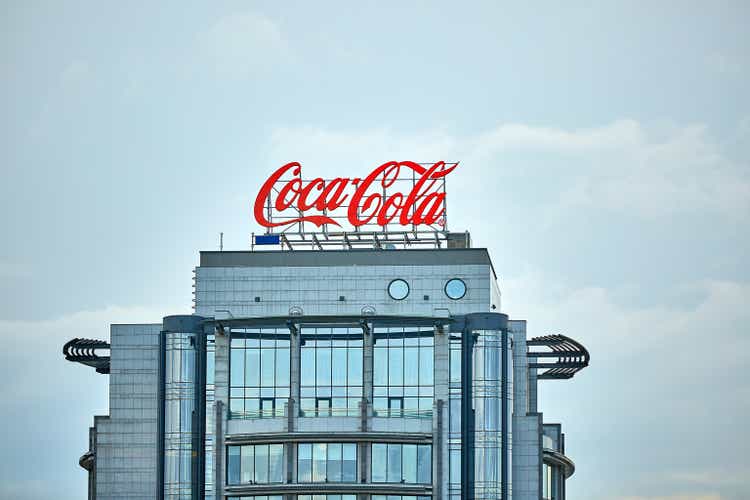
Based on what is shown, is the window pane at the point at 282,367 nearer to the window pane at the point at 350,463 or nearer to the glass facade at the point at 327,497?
the window pane at the point at 350,463

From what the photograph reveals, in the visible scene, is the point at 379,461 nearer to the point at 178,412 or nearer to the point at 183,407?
the point at 183,407

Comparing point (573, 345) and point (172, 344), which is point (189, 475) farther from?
point (573, 345)

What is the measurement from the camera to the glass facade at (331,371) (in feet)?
509

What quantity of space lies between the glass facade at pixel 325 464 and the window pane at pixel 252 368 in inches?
287

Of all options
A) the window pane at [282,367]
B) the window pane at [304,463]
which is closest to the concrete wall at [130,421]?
the window pane at [282,367]

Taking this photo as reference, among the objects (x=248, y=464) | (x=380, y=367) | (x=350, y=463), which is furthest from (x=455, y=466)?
(x=248, y=464)

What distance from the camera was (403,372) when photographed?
15575cm

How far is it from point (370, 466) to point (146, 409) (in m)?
20.5

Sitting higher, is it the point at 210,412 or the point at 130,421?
the point at 210,412

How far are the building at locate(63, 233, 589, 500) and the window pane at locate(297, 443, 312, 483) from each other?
8 centimetres

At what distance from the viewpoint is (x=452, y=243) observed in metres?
167

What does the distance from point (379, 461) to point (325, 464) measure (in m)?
4.44

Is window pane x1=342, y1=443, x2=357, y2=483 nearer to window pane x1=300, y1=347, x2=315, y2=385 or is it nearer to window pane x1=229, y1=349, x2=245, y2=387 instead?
window pane x1=300, y1=347, x2=315, y2=385

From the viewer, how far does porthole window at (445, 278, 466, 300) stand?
16075 cm
